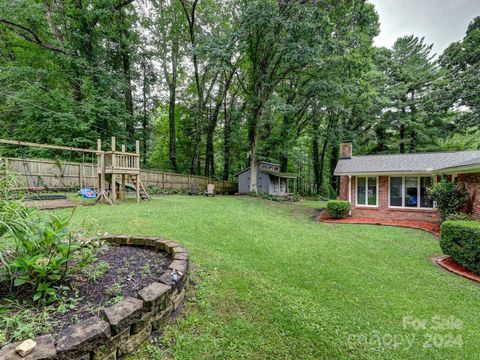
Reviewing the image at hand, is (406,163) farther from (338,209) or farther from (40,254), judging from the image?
(40,254)

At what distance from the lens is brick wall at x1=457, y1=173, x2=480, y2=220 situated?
21.8ft

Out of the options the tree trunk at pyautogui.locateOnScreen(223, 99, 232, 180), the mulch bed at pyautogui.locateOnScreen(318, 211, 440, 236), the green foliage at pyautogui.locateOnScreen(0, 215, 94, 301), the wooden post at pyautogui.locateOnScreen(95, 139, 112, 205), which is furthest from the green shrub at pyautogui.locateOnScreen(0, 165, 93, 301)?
the tree trunk at pyautogui.locateOnScreen(223, 99, 232, 180)

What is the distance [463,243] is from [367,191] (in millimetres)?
6484

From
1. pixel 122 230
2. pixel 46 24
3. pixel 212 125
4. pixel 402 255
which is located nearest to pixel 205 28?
pixel 212 125

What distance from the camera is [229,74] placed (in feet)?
62.8

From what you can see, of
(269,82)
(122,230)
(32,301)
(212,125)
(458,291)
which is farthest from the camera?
(212,125)

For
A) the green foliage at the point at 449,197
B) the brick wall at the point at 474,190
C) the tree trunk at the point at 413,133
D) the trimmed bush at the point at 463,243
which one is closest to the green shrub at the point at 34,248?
the trimmed bush at the point at 463,243

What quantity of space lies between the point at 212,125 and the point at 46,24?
12.5 metres

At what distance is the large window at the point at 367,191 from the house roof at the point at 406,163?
0.62 m

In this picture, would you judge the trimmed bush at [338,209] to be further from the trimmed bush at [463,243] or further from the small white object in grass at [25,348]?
the small white object in grass at [25,348]

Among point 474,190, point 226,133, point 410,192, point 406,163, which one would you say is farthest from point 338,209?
point 226,133

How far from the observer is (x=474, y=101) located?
12227 mm

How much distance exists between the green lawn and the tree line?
10235mm

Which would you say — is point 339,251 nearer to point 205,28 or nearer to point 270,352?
point 270,352
